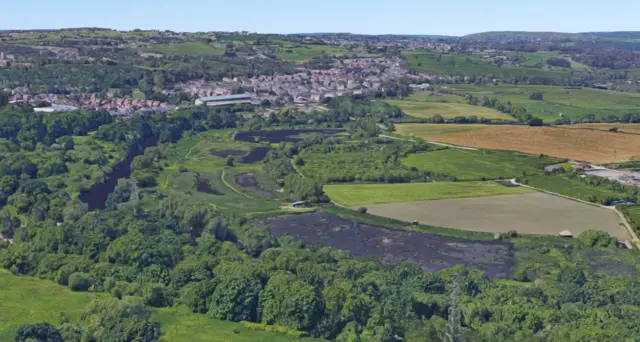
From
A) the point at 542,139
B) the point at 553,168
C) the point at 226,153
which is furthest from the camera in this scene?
the point at 542,139

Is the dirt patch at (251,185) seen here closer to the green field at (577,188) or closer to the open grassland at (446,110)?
the green field at (577,188)

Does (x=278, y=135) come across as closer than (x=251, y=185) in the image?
No

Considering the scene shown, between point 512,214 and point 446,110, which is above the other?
point 446,110

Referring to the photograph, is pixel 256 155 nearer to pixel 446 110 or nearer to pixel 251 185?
pixel 251 185

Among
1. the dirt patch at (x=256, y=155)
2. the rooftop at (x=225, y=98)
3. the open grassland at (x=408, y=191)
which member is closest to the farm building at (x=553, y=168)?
the open grassland at (x=408, y=191)

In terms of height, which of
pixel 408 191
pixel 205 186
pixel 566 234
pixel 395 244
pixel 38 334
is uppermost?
pixel 38 334

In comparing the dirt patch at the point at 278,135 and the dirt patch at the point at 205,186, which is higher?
the dirt patch at the point at 205,186

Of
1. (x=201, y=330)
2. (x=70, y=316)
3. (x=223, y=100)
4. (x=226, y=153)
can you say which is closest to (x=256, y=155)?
(x=226, y=153)
